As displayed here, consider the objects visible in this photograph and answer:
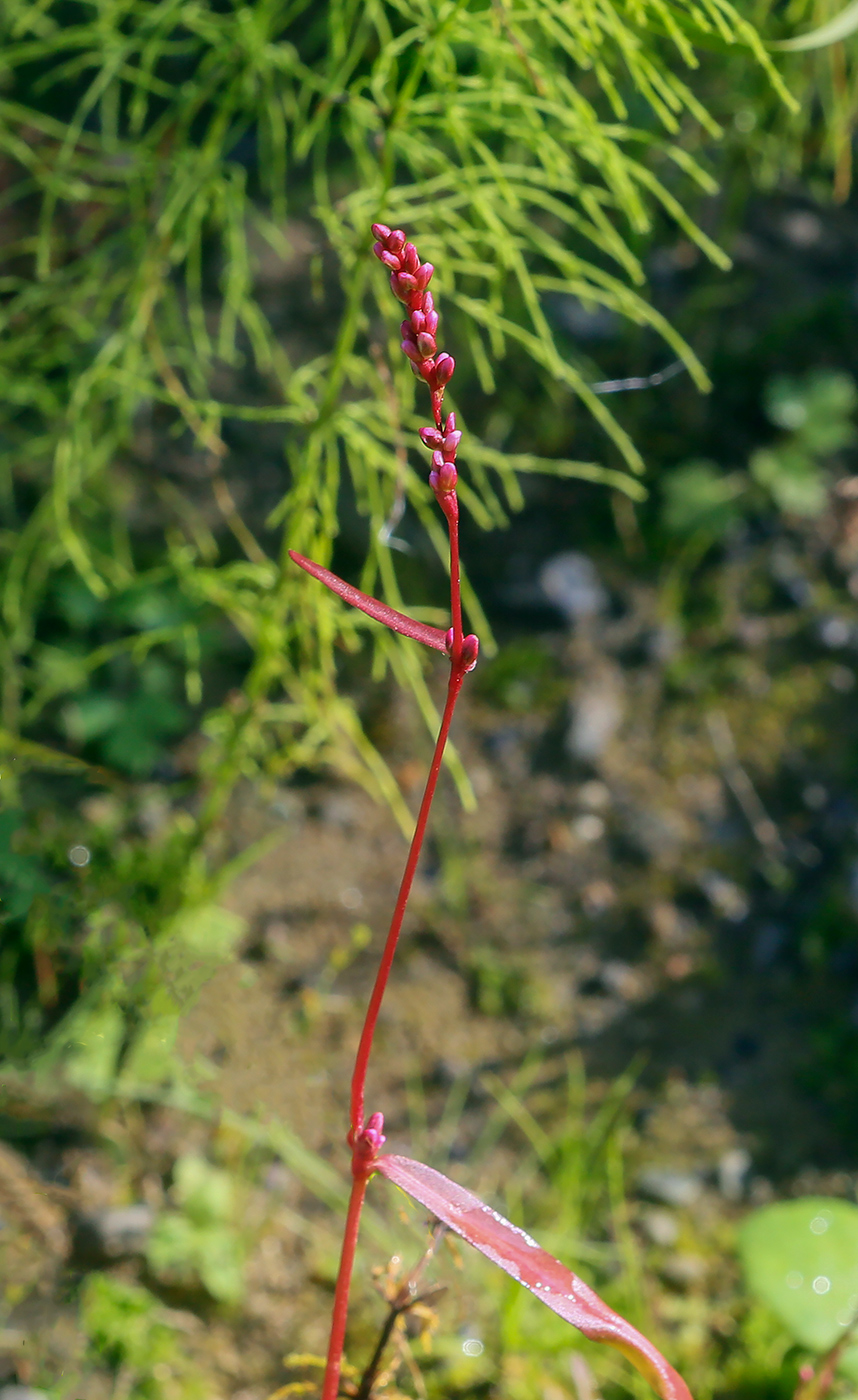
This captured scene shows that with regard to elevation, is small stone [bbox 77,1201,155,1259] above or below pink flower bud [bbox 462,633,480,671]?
below

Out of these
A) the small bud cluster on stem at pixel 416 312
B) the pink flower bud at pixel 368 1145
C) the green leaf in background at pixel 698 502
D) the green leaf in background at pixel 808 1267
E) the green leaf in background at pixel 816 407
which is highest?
the small bud cluster on stem at pixel 416 312

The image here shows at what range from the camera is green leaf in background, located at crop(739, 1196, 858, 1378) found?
4.05ft

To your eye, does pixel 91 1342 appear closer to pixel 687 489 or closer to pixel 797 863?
pixel 797 863

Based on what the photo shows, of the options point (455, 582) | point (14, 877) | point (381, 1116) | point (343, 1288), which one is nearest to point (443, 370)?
point (455, 582)

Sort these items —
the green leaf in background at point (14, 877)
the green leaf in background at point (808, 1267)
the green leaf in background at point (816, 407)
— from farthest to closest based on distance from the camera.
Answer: the green leaf in background at point (816, 407) → the green leaf in background at point (808, 1267) → the green leaf in background at point (14, 877)

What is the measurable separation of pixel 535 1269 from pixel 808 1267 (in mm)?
790

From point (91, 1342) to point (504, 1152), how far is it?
0.65m

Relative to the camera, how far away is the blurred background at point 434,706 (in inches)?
51.5

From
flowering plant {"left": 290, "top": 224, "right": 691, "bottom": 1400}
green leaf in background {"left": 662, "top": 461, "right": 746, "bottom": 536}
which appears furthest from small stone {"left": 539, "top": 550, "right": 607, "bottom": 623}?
flowering plant {"left": 290, "top": 224, "right": 691, "bottom": 1400}

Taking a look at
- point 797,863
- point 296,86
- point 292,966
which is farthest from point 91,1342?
point 296,86

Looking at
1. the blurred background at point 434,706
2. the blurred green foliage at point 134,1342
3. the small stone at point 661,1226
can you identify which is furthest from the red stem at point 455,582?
the small stone at point 661,1226

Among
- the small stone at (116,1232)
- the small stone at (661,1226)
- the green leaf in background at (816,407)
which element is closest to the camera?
the small stone at (116,1232)

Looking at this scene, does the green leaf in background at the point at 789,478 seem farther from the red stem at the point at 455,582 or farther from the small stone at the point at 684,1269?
the red stem at the point at 455,582

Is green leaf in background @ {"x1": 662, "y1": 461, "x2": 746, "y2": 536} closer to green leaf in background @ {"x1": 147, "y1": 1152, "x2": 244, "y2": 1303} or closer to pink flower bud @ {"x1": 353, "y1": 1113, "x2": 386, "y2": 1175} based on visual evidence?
green leaf in background @ {"x1": 147, "y1": 1152, "x2": 244, "y2": 1303}
